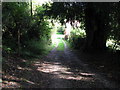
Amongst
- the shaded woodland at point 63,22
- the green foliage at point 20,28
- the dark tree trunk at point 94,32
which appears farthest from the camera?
the dark tree trunk at point 94,32

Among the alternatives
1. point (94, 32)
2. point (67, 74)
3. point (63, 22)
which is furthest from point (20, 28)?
point (94, 32)

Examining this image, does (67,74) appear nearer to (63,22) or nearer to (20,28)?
(20,28)

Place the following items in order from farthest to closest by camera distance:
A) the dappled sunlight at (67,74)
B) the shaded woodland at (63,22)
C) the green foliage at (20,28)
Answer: the shaded woodland at (63,22), the green foliage at (20,28), the dappled sunlight at (67,74)

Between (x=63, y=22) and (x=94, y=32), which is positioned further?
(x=63, y=22)

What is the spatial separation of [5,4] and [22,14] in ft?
6.92

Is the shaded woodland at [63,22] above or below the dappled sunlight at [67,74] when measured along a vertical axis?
above

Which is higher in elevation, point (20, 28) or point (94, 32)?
point (20, 28)

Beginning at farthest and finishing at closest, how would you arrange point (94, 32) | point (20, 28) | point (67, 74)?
1. point (94, 32)
2. point (20, 28)
3. point (67, 74)

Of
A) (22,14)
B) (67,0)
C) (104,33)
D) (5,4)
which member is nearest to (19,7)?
(22,14)

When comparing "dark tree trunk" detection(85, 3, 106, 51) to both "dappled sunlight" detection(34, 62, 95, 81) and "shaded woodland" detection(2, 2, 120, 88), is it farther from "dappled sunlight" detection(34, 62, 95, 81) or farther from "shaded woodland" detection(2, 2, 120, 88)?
"dappled sunlight" detection(34, 62, 95, 81)

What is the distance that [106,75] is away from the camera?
779cm

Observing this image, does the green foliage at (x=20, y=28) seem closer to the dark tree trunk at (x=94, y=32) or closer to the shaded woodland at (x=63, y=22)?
the shaded woodland at (x=63, y=22)

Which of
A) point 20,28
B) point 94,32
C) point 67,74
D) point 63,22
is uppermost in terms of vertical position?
point 63,22

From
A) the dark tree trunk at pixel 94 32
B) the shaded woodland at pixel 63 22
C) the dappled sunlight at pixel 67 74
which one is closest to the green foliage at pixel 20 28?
the shaded woodland at pixel 63 22
